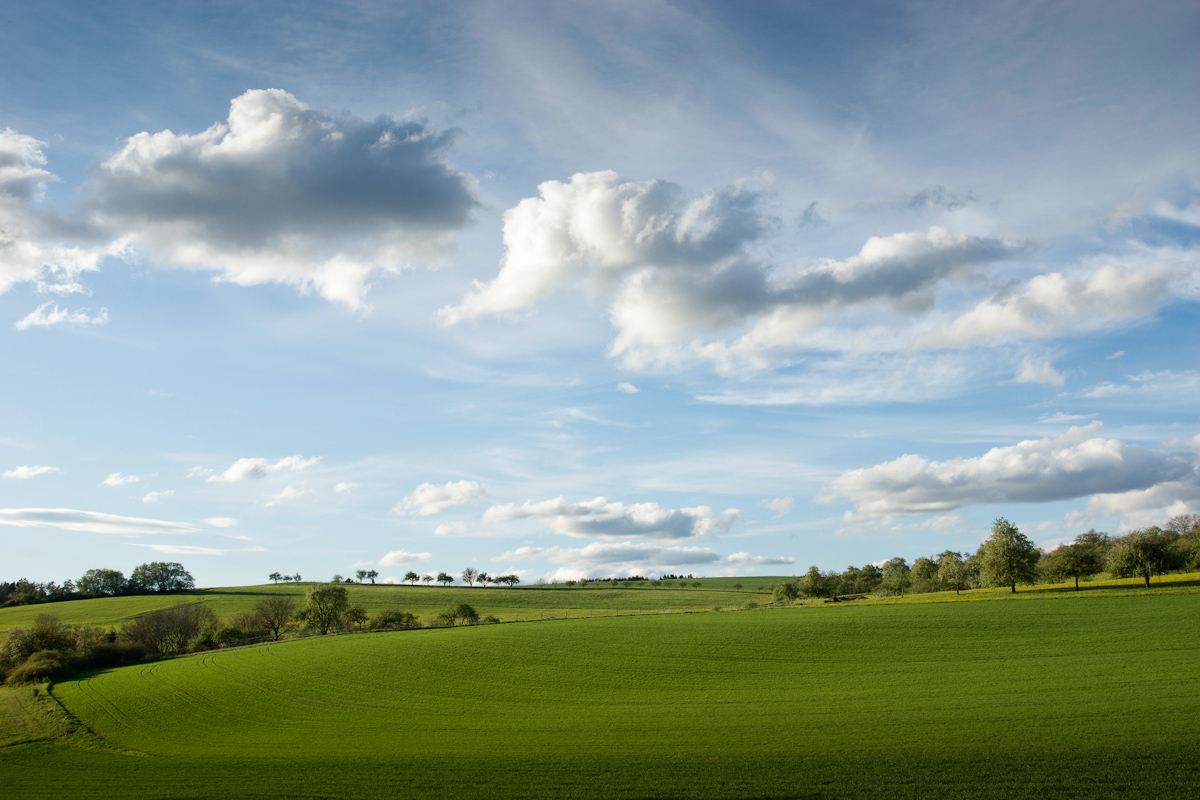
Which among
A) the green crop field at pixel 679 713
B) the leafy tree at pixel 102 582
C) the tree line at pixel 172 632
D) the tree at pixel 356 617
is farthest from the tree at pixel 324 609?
the leafy tree at pixel 102 582

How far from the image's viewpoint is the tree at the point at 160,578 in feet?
526

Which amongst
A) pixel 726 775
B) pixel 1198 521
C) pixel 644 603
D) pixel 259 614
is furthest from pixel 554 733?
pixel 1198 521

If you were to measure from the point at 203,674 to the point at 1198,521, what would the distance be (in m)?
148

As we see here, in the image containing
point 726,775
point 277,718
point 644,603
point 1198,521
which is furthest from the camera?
point 644,603

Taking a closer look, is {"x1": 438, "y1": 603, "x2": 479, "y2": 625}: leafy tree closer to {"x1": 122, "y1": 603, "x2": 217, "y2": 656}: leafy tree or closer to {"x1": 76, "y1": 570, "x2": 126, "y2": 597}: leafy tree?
{"x1": 122, "y1": 603, "x2": 217, "y2": 656}: leafy tree

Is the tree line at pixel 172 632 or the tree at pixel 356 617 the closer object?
the tree line at pixel 172 632

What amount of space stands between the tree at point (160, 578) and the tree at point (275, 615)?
85184 millimetres

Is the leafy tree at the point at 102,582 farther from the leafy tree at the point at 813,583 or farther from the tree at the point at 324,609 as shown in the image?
the leafy tree at the point at 813,583

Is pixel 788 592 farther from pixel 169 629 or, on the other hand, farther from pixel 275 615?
pixel 169 629

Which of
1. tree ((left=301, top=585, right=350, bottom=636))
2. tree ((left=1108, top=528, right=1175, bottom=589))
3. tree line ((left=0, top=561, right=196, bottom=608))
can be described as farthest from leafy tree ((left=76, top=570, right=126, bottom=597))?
tree ((left=1108, top=528, right=1175, bottom=589))

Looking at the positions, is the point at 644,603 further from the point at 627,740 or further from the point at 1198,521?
the point at 627,740

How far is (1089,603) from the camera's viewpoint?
57.9 m

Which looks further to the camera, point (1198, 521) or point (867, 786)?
point (1198, 521)

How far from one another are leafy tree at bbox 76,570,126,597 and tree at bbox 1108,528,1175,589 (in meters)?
194
